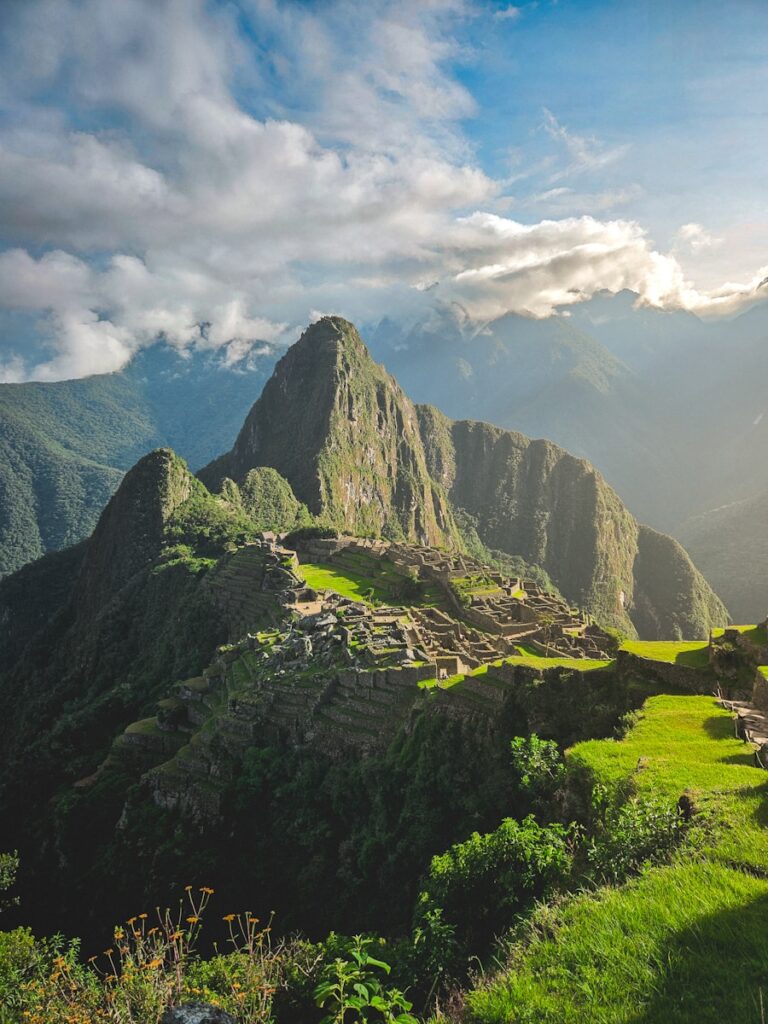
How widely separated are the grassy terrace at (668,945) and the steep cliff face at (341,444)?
122847 mm

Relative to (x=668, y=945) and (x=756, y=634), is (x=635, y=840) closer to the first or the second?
(x=668, y=945)

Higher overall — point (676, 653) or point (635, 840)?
point (676, 653)

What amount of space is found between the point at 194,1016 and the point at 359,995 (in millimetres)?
3064

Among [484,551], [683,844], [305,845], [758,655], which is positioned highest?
[484,551]

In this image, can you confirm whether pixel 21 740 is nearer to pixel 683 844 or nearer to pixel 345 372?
pixel 683 844

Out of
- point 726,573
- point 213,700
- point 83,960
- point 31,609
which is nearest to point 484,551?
point 726,573

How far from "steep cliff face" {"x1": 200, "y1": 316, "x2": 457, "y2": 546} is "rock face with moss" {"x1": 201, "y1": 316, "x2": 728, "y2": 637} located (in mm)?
373

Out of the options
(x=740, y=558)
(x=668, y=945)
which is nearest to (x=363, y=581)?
(x=668, y=945)

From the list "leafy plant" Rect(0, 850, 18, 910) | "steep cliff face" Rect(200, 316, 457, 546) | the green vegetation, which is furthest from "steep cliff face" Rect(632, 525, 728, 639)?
"leafy plant" Rect(0, 850, 18, 910)

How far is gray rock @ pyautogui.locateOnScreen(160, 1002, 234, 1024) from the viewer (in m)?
6.40

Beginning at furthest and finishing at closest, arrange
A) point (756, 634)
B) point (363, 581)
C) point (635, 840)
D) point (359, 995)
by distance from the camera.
→ 1. point (363, 581)
2. point (756, 634)
3. point (635, 840)
4. point (359, 995)

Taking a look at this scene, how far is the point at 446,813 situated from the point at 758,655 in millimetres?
9665

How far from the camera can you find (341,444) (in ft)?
487

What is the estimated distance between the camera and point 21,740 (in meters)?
57.2
